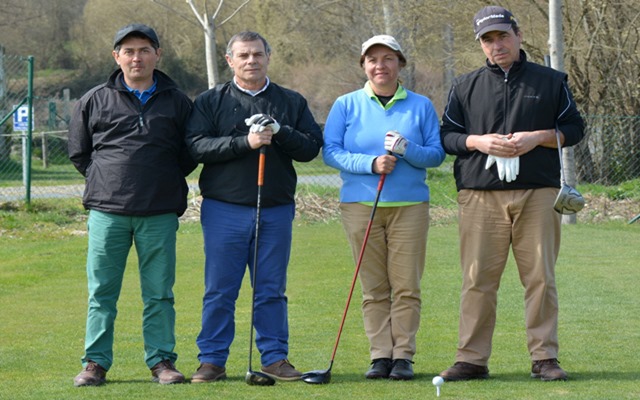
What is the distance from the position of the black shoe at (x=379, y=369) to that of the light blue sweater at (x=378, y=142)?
3.00 feet

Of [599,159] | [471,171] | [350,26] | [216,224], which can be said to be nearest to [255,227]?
[216,224]

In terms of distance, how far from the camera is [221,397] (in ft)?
18.8

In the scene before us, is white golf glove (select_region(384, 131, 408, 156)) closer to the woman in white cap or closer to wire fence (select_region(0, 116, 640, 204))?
the woman in white cap

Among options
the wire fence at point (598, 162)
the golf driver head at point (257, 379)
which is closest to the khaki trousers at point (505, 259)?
the golf driver head at point (257, 379)

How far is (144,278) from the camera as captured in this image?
251 inches

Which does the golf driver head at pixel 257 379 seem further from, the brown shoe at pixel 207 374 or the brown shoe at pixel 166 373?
the brown shoe at pixel 166 373

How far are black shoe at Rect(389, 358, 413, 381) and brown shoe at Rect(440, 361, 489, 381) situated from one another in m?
0.19

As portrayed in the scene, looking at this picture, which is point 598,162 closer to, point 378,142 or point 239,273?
point 378,142

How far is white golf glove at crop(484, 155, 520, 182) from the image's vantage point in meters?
6.13

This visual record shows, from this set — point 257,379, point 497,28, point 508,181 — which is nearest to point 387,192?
point 508,181

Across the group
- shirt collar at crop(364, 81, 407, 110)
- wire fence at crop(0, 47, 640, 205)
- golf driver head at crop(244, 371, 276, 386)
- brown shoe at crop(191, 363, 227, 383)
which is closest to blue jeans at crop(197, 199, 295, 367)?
brown shoe at crop(191, 363, 227, 383)

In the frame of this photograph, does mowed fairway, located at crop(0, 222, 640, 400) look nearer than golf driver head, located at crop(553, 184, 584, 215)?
Yes

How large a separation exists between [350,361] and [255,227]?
1165 mm

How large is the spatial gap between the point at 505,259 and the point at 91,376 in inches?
95.9
